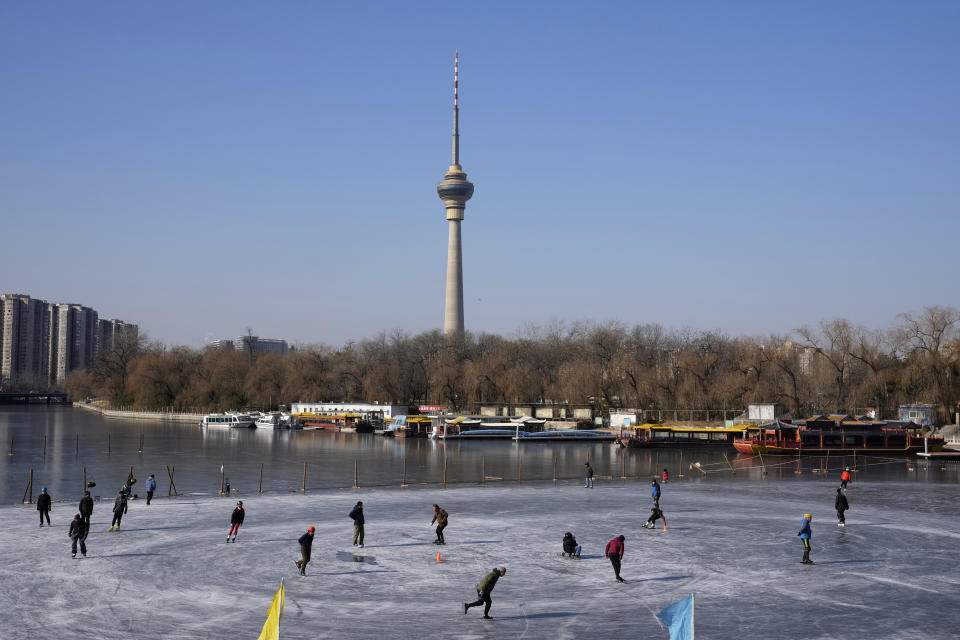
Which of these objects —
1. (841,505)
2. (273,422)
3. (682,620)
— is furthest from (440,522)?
(273,422)

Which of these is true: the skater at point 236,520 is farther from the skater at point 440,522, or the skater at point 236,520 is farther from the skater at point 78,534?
the skater at point 440,522

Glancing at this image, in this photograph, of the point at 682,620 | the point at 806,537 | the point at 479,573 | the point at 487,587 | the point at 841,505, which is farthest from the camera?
the point at 841,505

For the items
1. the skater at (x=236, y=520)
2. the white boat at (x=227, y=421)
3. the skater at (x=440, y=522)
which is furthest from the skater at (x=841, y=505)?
the white boat at (x=227, y=421)

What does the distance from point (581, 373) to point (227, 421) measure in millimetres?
54948

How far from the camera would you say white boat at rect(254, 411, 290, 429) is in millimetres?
130250

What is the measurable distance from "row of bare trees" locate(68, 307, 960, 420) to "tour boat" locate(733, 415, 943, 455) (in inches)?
851

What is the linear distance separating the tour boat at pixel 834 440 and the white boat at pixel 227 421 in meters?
78.3

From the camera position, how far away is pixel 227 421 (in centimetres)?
13338

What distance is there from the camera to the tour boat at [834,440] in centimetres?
7925

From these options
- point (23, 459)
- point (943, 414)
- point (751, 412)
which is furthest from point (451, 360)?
point (23, 459)

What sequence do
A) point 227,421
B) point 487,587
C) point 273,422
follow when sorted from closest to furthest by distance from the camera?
point 487,587 → point 273,422 → point 227,421

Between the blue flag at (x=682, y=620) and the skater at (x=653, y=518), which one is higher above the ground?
the blue flag at (x=682, y=620)

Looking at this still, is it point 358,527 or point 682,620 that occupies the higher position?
point 682,620

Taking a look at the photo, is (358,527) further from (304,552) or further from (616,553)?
(616,553)
